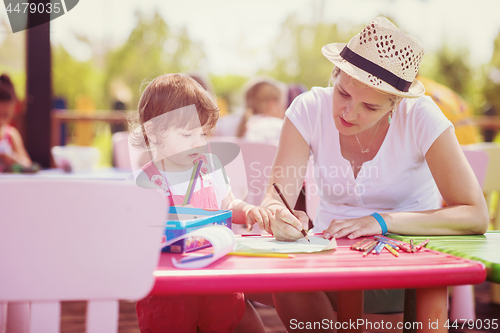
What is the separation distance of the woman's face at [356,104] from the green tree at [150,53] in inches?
401

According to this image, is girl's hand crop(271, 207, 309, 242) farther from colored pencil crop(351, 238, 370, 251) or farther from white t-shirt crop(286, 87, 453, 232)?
white t-shirt crop(286, 87, 453, 232)

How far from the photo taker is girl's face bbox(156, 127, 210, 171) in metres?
1.22

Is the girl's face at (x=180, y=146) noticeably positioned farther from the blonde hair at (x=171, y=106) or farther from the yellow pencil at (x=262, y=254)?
the yellow pencil at (x=262, y=254)

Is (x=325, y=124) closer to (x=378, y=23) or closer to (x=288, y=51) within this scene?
(x=378, y=23)

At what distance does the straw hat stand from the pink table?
52 centimetres

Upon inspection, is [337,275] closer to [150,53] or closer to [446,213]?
[446,213]

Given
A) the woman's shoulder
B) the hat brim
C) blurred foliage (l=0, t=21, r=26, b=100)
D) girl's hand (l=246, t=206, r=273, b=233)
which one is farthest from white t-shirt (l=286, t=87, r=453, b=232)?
blurred foliage (l=0, t=21, r=26, b=100)

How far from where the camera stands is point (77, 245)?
26.5 inches

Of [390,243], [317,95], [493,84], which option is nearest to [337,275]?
[390,243]

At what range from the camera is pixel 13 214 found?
2.14ft

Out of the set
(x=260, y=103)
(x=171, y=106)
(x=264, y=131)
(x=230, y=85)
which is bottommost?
(x=230, y=85)

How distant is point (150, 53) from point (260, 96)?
30.5 ft

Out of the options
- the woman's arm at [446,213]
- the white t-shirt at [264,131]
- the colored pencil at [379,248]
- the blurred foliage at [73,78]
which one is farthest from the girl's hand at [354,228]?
the blurred foliage at [73,78]

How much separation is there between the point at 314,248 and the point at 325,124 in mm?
647
